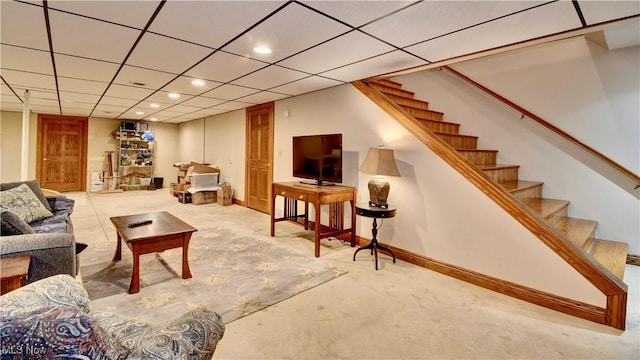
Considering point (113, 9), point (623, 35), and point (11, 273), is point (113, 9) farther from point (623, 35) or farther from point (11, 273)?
point (623, 35)

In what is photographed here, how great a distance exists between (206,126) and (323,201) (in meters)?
5.57

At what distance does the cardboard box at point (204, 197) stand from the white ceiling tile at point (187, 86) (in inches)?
104

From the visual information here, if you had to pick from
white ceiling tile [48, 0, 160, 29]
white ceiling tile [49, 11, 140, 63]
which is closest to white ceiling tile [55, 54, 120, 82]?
white ceiling tile [49, 11, 140, 63]

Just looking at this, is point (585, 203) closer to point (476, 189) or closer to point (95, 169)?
point (476, 189)

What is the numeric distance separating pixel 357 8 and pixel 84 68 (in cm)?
328

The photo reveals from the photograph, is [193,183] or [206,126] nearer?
[193,183]

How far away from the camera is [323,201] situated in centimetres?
352

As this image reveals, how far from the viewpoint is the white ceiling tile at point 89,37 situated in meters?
2.21

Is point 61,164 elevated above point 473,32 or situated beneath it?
situated beneath

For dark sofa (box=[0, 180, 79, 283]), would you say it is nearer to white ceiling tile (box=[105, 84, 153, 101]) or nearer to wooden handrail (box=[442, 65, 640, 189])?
white ceiling tile (box=[105, 84, 153, 101])

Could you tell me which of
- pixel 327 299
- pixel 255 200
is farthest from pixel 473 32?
pixel 255 200

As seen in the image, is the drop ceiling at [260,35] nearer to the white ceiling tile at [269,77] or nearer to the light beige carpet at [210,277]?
the white ceiling tile at [269,77]

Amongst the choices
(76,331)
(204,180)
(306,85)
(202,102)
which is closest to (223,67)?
(306,85)

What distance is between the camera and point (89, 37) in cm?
250
